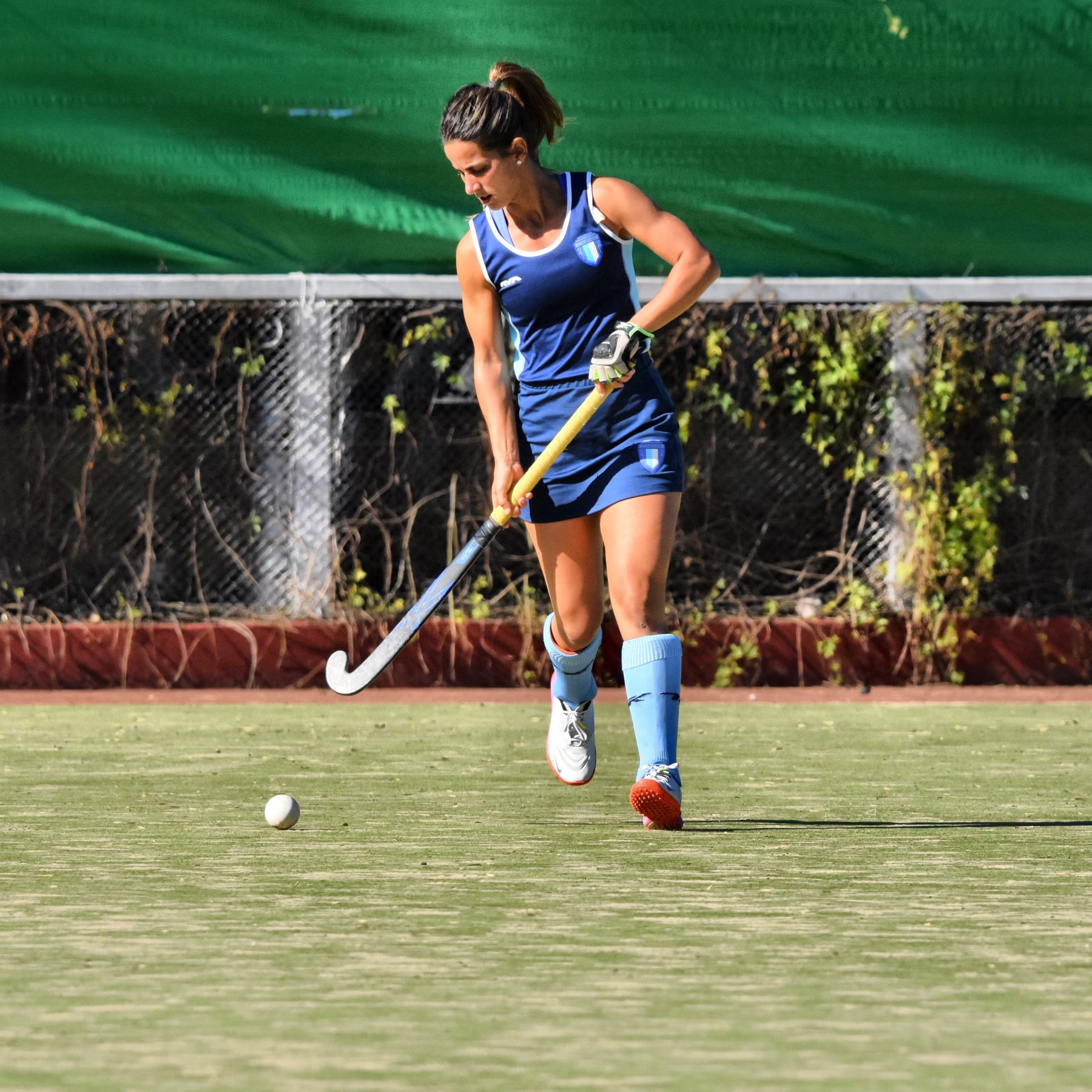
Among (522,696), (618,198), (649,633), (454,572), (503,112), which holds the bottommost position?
(522,696)

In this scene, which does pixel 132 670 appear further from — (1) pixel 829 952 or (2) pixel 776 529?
(1) pixel 829 952

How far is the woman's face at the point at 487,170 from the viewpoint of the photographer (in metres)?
4.57

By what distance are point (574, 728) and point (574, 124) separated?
3.54 metres

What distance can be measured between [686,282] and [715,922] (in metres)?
1.77

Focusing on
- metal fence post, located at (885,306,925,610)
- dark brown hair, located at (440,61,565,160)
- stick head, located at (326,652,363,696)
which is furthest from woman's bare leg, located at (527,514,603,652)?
metal fence post, located at (885,306,925,610)

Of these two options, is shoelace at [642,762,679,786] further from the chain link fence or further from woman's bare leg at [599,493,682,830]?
the chain link fence

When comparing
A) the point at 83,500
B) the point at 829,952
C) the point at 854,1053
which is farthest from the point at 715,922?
the point at 83,500

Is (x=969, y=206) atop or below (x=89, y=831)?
atop

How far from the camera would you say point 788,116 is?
808cm

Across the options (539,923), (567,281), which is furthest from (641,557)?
(539,923)

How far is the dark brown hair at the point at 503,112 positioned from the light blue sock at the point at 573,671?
1.28 meters

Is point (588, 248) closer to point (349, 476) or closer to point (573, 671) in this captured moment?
point (573, 671)

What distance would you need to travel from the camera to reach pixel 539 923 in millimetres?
3410

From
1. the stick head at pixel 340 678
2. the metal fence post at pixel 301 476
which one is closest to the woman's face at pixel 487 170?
the stick head at pixel 340 678
